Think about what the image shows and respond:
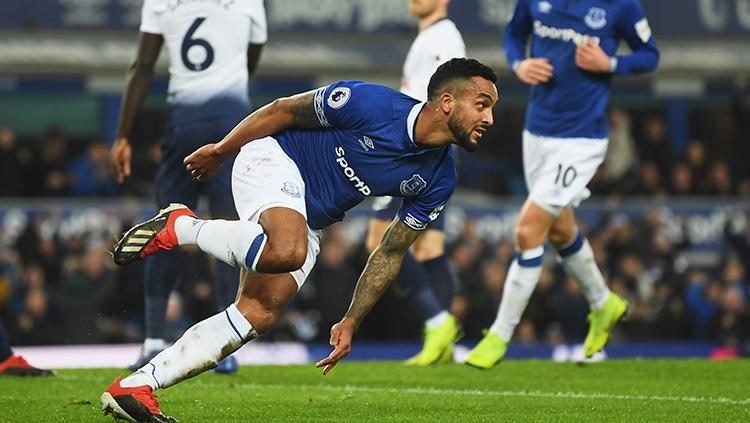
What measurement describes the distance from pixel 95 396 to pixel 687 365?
4709mm

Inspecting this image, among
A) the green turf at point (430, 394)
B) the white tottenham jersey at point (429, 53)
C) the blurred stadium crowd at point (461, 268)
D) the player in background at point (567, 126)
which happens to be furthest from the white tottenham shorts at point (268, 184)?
the blurred stadium crowd at point (461, 268)

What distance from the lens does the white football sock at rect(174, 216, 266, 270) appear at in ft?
23.7

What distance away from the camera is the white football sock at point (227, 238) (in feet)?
23.7

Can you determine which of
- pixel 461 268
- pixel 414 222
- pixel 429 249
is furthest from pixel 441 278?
pixel 461 268

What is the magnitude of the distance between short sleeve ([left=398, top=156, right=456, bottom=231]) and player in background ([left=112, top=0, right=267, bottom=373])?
8.68 ft

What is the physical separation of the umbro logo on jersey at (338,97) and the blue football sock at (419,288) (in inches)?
144

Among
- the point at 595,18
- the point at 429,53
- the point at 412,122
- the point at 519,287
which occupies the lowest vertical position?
the point at 519,287

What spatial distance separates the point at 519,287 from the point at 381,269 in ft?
Result: 10.1

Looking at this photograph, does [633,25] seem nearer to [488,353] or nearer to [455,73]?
[488,353]

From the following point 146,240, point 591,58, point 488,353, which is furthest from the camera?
point 591,58

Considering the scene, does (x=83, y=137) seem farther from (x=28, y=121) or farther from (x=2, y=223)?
(x=2, y=223)

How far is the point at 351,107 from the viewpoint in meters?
7.65

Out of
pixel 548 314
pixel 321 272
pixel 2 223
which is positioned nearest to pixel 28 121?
pixel 2 223

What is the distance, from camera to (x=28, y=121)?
22.0 meters
